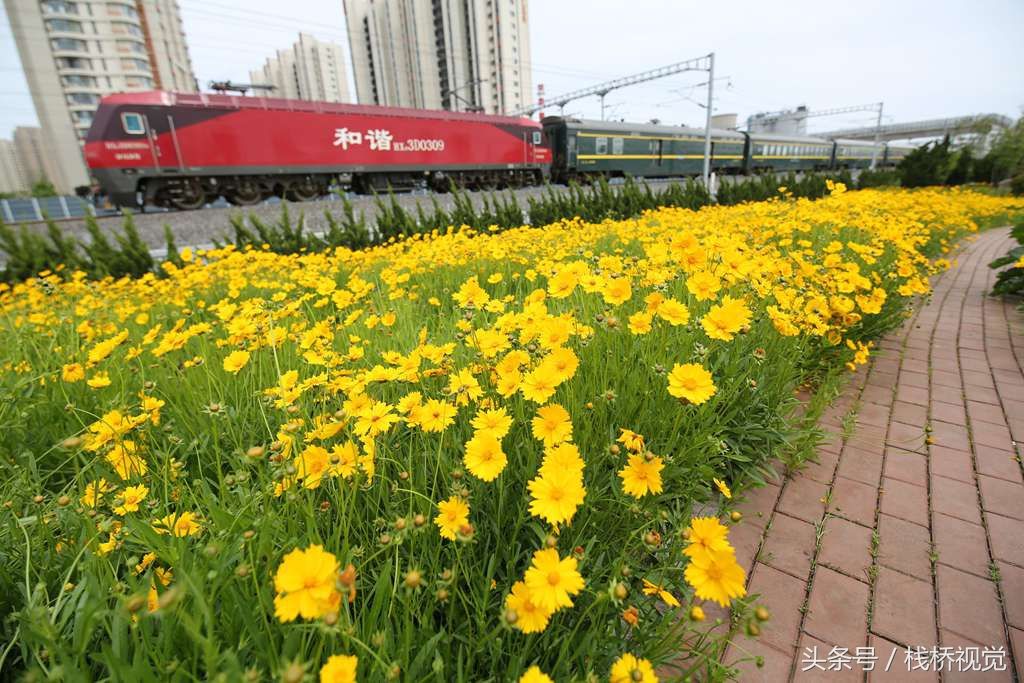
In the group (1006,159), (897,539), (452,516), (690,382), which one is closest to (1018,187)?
(1006,159)

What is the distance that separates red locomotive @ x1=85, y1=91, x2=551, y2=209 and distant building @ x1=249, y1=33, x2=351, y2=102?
70.2 metres

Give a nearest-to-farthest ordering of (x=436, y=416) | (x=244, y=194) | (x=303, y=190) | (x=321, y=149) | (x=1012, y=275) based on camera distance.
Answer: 1. (x=436, y=416)
2. (x=1012, y=275)
3. (x=244, y=194)
4. (x=321, y=149)
5. (x=303, y=190)

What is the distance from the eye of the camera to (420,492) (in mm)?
1144

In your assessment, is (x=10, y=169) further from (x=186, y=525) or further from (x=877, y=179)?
(x=877, y=179)

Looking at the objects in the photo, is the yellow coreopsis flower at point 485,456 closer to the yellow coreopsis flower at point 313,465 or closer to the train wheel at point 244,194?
the yellow coreopsis flower at point 313,465

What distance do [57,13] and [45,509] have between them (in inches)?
2667

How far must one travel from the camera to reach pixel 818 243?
3.44 metres

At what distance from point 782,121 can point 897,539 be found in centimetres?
6221

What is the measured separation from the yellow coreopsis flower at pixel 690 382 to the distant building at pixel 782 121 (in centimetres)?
5637

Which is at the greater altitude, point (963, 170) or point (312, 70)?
point (312, 70)

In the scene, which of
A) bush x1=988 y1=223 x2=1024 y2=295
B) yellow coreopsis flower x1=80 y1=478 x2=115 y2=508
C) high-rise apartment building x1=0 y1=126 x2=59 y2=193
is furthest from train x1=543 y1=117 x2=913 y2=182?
high-rise apartment building x1=0 y1=126 x2=59 y2=193

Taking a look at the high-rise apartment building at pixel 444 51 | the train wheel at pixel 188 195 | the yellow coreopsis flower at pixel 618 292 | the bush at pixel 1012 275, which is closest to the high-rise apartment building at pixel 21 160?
the high-rise apartment building at pixel 444 51

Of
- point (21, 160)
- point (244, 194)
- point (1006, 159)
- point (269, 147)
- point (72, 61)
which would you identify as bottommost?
point (1006, 159)

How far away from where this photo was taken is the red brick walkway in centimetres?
117
